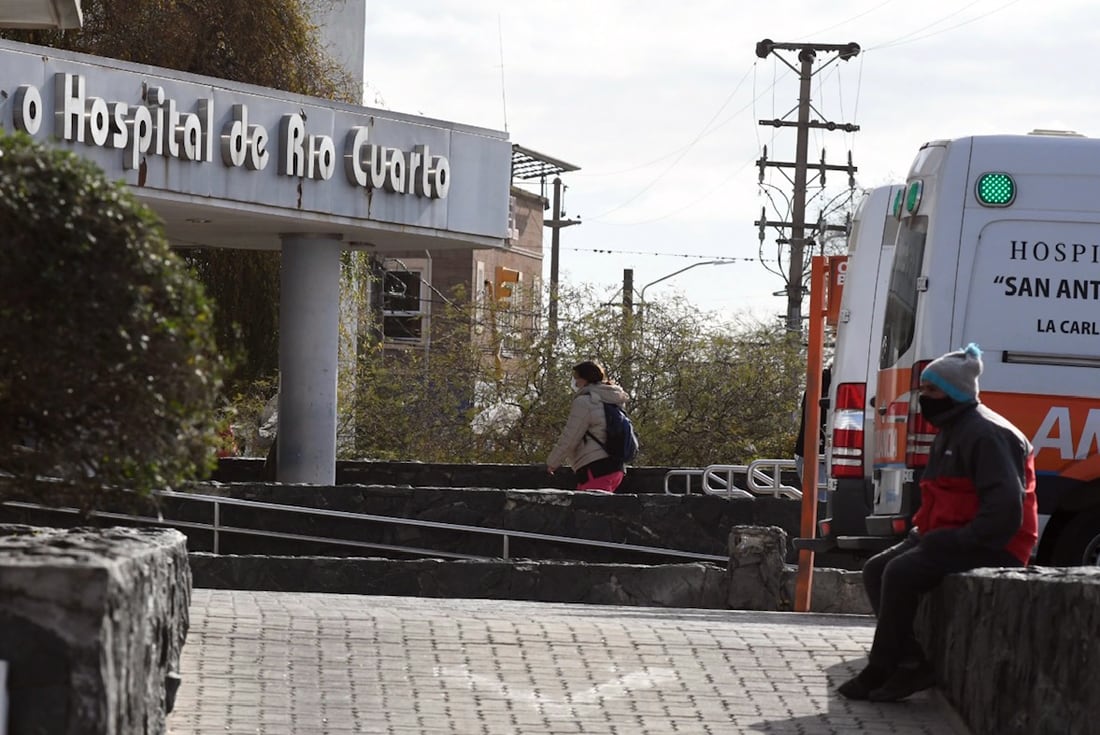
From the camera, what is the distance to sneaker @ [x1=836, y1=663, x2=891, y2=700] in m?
7.57

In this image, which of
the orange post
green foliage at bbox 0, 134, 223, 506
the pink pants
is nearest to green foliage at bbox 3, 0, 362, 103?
the pink pants

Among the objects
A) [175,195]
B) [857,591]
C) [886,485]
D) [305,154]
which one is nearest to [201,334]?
[886,485]

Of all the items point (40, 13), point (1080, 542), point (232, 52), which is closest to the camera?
point (1080, 542)

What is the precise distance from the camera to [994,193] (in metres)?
10.2

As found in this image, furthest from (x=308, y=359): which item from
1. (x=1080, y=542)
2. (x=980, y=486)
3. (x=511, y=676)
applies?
(x=980, y=486)

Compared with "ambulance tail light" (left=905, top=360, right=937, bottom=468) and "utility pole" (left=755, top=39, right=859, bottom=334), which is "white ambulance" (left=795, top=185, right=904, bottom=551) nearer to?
"ambulance tail light" (left=905, top=360, right=937, bottom=468)

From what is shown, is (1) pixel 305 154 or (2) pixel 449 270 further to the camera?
(2) pixel 449 270

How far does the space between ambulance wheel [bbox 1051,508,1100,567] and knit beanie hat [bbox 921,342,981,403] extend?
2732 millimetres

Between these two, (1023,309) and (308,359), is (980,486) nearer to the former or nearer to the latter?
(1023,309)

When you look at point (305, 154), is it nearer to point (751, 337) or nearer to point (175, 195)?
point (175, 195)

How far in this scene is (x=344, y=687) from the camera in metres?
7.32

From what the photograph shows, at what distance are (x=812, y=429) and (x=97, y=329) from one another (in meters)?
7.13

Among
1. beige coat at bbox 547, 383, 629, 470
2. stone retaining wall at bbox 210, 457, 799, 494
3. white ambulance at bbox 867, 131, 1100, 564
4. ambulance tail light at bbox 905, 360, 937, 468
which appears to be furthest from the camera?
stone retaining wall at bbox 210, 457, 799, 494

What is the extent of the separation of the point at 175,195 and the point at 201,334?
11.4 m
